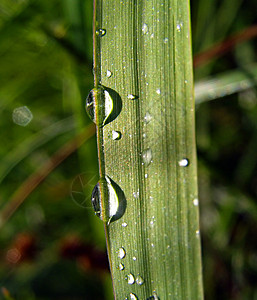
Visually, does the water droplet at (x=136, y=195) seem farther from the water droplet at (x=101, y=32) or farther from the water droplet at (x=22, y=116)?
the water droplet at (x=22, y=116)

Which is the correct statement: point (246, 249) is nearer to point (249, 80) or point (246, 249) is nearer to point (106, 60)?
point (249, 80)

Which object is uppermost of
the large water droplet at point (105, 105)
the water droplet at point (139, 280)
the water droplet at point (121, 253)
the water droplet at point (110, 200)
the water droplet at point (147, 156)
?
the large water droplet at point (105, 105)

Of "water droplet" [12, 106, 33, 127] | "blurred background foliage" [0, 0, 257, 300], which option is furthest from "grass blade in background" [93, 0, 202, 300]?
"water droplet" [12, 106, 33, 127]

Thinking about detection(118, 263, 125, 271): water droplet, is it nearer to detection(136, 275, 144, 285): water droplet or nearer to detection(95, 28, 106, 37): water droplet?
detection(136, 275, 144, 285): water droplet

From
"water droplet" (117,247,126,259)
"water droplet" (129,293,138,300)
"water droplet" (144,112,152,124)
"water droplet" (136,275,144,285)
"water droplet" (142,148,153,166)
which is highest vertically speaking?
"water droplet" (144,112,152,124)

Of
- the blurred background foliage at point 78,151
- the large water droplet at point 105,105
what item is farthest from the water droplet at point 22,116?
the large water droplet at point 105,105

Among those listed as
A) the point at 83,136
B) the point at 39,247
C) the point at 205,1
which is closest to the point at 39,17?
the point at 83,136

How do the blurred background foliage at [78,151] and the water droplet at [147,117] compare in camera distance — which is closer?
the water droplet at [147,117]

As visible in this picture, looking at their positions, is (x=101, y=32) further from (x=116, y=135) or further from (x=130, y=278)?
(x=130, y=278)

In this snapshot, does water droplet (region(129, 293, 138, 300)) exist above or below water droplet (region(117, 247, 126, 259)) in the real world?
below
